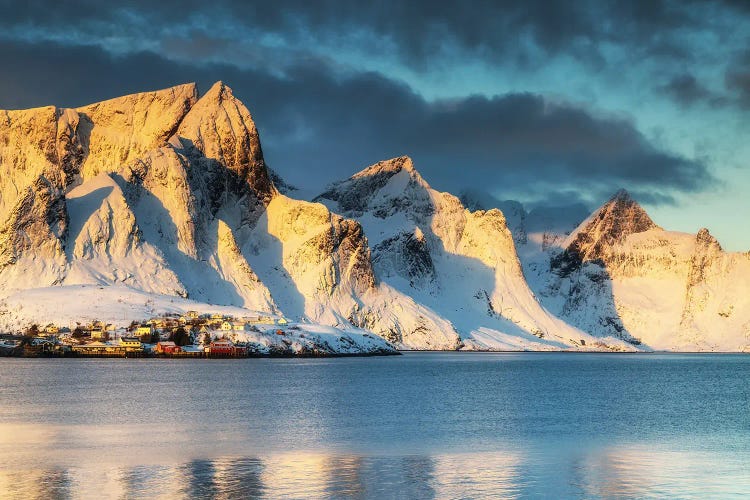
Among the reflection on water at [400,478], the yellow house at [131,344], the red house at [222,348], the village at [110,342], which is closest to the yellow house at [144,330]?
the village at [110,342]

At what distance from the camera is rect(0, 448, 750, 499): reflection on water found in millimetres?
42250

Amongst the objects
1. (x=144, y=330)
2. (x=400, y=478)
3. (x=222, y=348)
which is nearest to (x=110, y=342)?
(x=144, y=330)

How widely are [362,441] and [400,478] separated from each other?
14.8 metres

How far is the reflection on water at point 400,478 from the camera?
42.2 metres

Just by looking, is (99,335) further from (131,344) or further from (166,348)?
(166,348)

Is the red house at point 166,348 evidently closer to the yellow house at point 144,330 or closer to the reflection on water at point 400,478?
the yellow house at point 144,330

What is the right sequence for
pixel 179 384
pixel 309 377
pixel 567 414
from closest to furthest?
pixel 567 414
pixel 179 384
pixel 309 377

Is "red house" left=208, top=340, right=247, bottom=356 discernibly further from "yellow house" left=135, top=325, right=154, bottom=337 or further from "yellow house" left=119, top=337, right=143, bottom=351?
"yellow house" left=119, top=337, right=143, bottom=351

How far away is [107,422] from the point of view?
70.9m

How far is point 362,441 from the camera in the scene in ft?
200

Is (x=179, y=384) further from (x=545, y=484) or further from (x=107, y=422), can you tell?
(x=545, y=484)

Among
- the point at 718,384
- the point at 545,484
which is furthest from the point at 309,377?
the point at 545,484

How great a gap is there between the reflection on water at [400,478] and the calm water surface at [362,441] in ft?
0.31

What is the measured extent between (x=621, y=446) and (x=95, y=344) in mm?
146587
